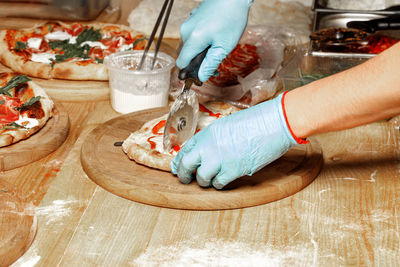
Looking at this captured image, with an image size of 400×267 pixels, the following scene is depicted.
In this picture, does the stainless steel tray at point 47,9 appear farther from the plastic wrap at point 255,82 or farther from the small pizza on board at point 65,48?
the plastic wrap at point 255,82

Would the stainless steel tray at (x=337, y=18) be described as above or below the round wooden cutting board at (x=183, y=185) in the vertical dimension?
below

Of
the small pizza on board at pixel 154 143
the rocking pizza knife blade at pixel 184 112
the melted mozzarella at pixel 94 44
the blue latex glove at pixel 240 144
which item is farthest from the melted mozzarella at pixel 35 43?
the blue latex glove at pixel 240 144

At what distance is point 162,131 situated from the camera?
6.20 ft

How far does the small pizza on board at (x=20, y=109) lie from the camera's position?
1.81 meters

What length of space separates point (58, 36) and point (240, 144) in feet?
5.75

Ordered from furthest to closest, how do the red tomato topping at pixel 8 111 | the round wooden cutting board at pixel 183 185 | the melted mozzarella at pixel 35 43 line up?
the melted mozzarella at pixel 35 43 → the red tomato topping at pixel 8 111 → the round wooden cutting board at pixel 183 185

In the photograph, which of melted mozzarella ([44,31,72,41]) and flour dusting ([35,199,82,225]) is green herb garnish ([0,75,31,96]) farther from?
melted mozzarella ([44,31,72,41])

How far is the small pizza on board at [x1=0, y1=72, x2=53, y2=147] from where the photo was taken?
181cm

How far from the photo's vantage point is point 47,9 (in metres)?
3.41

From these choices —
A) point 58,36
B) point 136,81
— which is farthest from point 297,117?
point 58,36

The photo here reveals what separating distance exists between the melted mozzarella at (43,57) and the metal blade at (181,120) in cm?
100

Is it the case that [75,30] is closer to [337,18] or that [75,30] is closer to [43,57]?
[43,57]

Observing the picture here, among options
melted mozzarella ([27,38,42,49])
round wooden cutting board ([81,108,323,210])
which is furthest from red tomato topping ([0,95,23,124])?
melted mozzarella ([27,38,42,49])

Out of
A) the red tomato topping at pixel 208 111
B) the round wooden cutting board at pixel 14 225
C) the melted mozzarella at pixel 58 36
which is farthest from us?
the melted mozzarella at pixel 58 36
